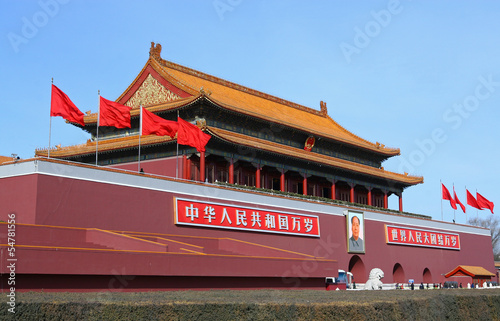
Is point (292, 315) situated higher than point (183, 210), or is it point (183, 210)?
point (183, 210)

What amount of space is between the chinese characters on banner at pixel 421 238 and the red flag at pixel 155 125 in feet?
Answer: 57.1

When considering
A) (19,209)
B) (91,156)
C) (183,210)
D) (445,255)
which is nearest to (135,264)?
(19,209)

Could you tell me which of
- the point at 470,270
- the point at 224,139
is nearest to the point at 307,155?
the point at 224,139

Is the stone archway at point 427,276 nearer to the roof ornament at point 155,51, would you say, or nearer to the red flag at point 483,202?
the red flag at point 483,202

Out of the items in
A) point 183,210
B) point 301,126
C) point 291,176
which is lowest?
point 183,210

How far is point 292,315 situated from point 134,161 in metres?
20.0

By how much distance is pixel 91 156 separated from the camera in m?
31.0

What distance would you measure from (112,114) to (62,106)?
2.50 meters

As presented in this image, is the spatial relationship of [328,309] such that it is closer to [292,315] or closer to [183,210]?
[292,315]

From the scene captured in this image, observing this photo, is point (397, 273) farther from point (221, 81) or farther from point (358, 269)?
point (221, 81)

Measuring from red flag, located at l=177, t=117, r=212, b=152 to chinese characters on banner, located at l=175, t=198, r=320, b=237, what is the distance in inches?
96.2

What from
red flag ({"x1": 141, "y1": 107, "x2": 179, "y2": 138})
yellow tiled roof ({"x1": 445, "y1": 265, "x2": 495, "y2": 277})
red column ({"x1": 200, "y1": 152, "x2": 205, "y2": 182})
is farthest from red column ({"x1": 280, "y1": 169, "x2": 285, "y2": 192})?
yellow tiled roof ({"x1": 445, "y1": 265, "x2": 495, "y2": 277})

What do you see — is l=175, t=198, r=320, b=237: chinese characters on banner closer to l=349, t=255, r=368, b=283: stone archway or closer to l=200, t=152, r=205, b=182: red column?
l=200, t=152, r=205, b=182: red column

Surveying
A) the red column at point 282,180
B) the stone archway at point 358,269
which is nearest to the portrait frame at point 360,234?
the stone archway at point 358,269
